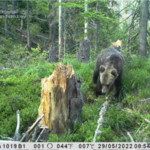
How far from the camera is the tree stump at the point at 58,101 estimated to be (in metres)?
3.75

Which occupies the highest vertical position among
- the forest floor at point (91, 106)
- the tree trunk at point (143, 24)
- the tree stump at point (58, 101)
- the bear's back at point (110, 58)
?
the tree trunk at point (143, 24)

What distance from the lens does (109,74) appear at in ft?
18.5

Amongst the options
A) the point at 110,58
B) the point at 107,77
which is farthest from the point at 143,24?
the point at 107,77

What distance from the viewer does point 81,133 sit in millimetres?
3662

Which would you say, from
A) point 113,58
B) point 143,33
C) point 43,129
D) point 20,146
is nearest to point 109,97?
point 113,58

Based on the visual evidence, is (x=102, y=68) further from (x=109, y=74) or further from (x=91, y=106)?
(x=91, y=106)

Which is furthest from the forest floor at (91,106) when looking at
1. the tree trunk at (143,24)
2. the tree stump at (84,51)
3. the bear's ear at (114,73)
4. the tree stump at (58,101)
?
the tree stump at (84,51)

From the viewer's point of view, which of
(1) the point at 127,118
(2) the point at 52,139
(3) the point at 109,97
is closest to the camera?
(2) the point at 52,139

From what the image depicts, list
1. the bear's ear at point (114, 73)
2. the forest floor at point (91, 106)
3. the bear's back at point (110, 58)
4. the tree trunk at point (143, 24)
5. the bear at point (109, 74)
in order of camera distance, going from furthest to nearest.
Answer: the tree trunk at point (143, 24) → the bear's back at point (110, 58) → the bear at point (109, 74) → the bear's ear at point (114, 73) → the forest floor at point (91, 106)

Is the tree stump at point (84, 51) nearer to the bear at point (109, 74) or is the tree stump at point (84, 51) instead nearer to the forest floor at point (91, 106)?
the forest floor at point (91, 106)

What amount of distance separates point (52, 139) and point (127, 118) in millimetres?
1874

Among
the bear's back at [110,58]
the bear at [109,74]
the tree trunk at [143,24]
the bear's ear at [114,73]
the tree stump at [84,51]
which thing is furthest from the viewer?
the tree stump at [84,51]

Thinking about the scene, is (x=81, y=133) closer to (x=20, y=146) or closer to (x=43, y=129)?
(x=43, y=129)

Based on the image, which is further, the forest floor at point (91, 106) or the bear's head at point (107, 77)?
the bear's head at point (107, 77)
